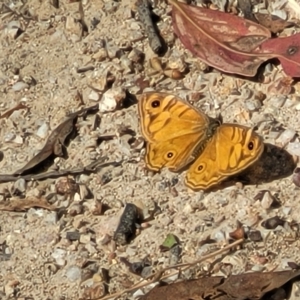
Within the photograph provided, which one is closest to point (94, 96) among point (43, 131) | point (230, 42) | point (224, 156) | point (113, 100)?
point (113, 100)

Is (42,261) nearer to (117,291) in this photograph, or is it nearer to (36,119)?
(117,291)

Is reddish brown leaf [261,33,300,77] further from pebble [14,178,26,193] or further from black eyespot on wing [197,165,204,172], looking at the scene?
pebble [14,178,26,193]

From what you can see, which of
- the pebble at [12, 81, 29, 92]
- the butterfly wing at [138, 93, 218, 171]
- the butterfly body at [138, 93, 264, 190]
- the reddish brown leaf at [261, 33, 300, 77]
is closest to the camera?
the butterfly body at [138, 93, 264, 190]

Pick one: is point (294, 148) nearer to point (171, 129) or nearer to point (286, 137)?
point (286, 137)

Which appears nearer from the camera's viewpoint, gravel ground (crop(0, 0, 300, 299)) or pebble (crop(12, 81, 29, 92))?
gravel ground (crop(0, 0, 300, 299))

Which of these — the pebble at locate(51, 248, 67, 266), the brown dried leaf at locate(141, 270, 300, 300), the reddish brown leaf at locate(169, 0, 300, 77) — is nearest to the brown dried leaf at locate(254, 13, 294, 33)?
the reddish brown leaf at locate(169, 0, 300, 77)

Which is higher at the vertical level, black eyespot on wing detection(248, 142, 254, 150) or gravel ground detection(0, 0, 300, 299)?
black eyespot on wing detection(248, 142, 254, 150)
